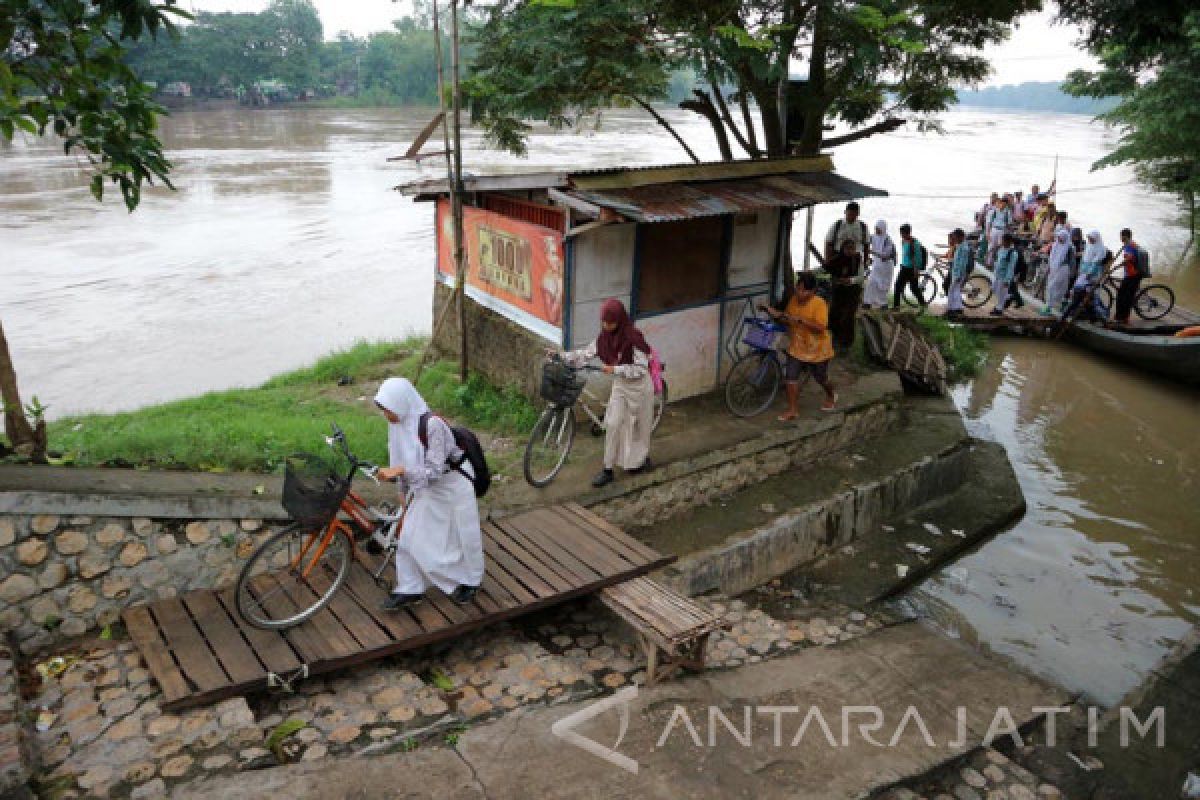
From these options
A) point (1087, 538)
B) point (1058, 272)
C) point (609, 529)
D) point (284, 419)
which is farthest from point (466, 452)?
point (1058, 272)

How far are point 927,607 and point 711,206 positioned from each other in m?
3.90

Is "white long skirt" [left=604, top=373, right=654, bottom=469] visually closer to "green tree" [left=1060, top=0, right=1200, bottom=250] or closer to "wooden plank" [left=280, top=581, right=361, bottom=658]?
"wooden plank" [left=280, top=581, right=361, bottom=658]

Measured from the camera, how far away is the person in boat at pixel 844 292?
10.7m

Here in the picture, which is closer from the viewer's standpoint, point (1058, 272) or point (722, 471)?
point (722, 471)

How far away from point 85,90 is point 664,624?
15.4ft

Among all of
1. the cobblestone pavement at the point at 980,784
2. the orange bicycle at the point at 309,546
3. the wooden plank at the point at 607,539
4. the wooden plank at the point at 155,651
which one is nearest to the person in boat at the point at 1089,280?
the cobblestone pavement at the point at 980,784

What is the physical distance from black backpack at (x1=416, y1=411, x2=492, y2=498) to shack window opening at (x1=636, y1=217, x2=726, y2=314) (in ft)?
11.1

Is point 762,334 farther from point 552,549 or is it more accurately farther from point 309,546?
point 309,546

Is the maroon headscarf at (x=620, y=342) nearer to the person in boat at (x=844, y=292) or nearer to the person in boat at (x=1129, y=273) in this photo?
the person in boat at (x=844, y=292)

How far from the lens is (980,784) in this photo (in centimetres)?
469

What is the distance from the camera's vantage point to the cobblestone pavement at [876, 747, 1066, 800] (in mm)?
4527

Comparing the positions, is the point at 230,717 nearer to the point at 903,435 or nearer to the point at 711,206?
the point at 711,206

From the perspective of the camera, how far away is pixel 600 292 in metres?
7.69

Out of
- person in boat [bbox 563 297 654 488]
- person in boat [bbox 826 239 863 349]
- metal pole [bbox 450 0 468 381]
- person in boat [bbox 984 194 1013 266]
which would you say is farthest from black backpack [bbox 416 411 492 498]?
person in boat [bbox 984 194 1013 266]
